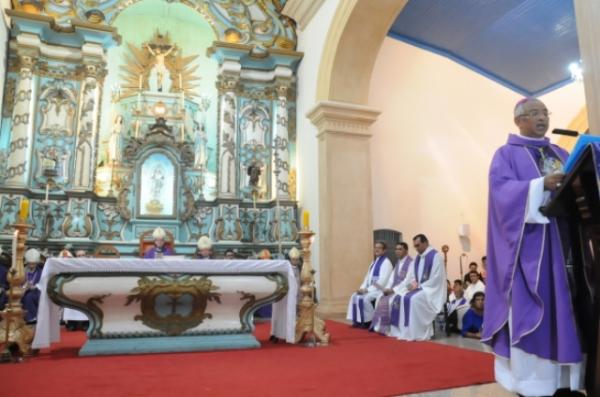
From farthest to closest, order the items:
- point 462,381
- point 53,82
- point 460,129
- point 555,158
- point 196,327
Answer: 1. point 460,129
2. point 53,82
3. point 196,327
4. point 462,381
5. point 555,158

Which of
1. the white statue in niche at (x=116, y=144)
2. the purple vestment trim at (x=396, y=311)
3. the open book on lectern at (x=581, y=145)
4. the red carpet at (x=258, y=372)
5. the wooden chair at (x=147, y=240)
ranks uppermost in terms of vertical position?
the white statue in niche at (x=116, y=144)

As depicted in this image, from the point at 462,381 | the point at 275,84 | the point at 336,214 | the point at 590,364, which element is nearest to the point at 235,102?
the point at 275,84

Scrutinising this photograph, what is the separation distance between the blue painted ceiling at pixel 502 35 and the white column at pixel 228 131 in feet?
12.0

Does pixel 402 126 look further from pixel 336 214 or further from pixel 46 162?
pixel 46 162

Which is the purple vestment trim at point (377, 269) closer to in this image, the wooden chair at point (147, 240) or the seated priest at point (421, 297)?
the seated priest at point (421, 297)

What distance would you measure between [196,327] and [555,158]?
Answer: 362cm

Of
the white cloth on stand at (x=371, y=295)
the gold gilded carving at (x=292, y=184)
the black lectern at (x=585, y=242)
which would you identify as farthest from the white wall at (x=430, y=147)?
the black lectern at (x=585, y=242)

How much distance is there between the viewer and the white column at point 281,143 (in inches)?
393

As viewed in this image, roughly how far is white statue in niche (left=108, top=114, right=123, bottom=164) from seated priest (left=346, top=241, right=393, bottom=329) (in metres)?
5.50

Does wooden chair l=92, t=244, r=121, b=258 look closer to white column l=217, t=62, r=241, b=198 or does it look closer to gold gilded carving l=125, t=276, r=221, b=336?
white column l=217, t=62, r=241, b=198

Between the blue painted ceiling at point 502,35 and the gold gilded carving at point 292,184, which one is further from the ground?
the blue painted ceiling at point 502,35

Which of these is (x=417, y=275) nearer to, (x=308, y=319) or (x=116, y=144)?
(x=308, y=319)

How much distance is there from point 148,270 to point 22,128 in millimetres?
5830

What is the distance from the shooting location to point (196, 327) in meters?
4.93
